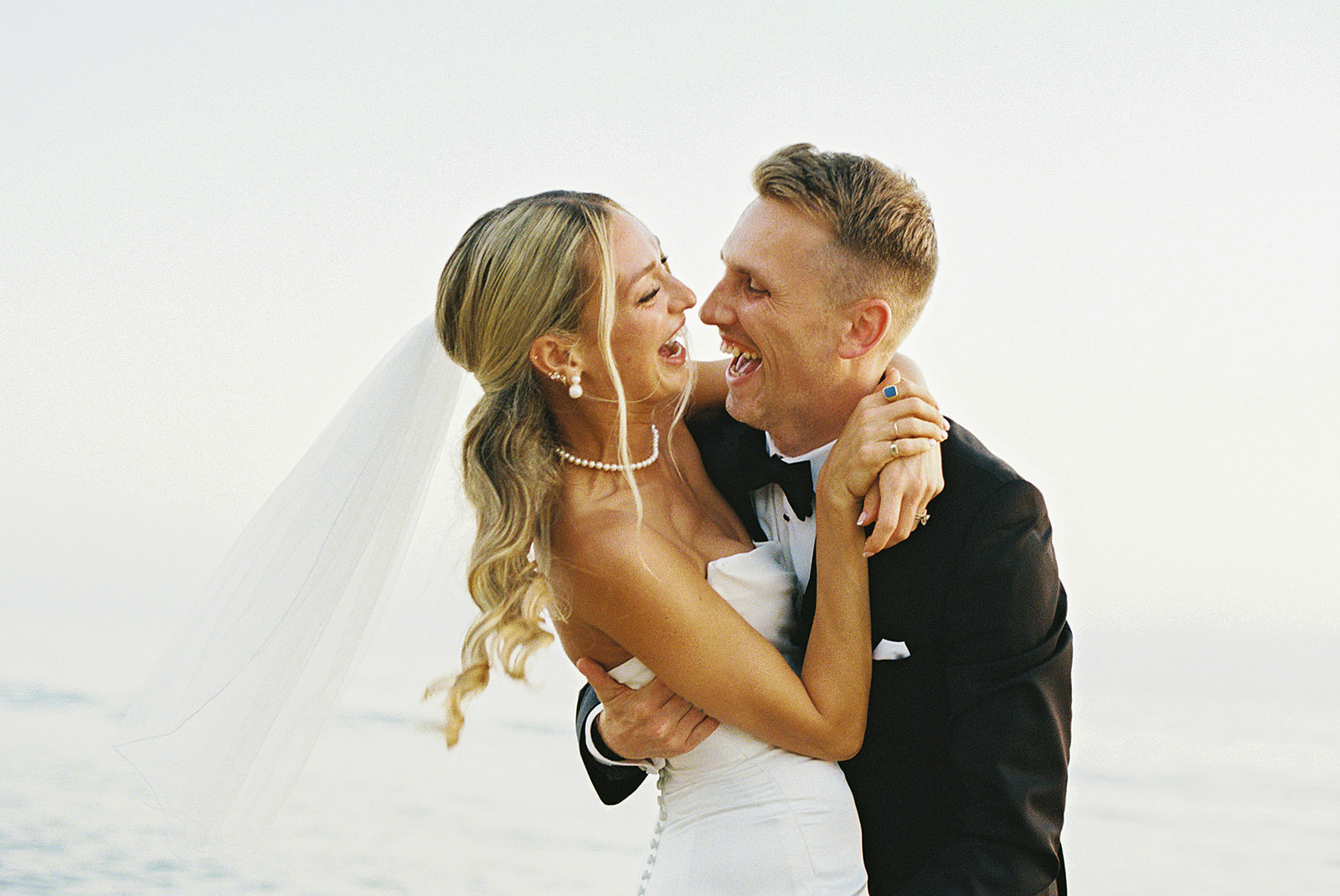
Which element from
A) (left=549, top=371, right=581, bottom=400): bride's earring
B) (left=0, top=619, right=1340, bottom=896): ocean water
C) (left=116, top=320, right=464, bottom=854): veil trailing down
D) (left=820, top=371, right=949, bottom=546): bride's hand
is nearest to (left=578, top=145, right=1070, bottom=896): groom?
(left=820, top=371, right=949, bottom=546): bride's hand

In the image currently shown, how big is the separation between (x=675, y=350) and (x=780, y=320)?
0.26 meters

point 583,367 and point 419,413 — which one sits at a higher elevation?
point 583,367

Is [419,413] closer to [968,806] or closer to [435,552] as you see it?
[435,552]

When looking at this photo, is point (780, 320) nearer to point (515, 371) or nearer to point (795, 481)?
point (795, 481)

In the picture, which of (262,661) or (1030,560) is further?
(262,661)

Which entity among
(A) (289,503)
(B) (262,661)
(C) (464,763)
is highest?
(A) (289,503)

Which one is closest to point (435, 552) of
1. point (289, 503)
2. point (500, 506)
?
point (500, 506)

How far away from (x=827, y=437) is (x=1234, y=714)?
12380 mm

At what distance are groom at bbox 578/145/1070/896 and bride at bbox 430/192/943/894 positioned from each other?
0.09 m

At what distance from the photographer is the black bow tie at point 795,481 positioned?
3012 mm

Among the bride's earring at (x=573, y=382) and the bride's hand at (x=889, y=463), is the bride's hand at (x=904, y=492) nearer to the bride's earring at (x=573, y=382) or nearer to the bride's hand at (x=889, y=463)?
the bride's hand at (x=889, y=463)

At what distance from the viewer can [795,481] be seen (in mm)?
3027

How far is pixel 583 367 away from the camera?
9.78 feet

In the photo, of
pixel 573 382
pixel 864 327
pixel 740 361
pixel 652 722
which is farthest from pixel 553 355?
pixel 652 722
